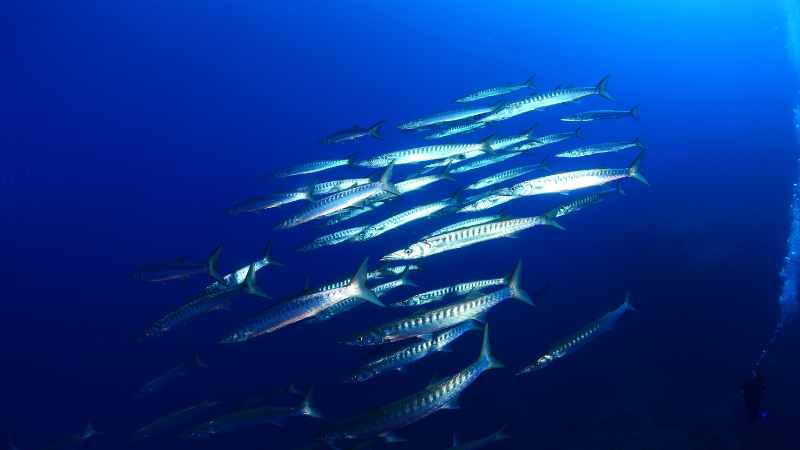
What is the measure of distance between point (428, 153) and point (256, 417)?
14.7ft

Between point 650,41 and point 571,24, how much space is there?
177 feet

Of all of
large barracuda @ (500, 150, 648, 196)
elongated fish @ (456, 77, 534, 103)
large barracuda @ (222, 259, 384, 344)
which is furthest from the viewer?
elongated fish @ (456, 77, 534, 103)

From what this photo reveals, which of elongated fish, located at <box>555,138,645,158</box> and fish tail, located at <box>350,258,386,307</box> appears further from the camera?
elongated fish, located at <box>555,138,645,158</box>

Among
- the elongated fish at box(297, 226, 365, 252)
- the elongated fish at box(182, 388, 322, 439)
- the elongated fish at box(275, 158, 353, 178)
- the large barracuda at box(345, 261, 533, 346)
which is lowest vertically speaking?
the elongated fish at box(182, 388, 322, 439)

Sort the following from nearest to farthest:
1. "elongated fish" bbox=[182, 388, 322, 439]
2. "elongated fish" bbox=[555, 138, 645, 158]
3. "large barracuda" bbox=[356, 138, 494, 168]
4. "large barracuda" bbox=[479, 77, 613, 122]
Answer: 1. "elongated fish" bbox=[182, 388, 322, 439]
2. "large barracuda" bbox=[356, 138, 494, 168]
3. "large barracuda" bbox=[479, 77, 613, 122]
4. "elongated fish" bbox=[555, 138, 645, 158]

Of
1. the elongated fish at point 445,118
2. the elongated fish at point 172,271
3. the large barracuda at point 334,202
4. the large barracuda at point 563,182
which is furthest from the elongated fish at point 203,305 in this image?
the elongated fish at point 445,118

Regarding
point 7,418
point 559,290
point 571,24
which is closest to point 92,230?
point 7,418

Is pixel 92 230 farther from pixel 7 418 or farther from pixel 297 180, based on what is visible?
pixel 7 418

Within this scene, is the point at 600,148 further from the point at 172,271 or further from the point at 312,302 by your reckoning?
the point at 172,271

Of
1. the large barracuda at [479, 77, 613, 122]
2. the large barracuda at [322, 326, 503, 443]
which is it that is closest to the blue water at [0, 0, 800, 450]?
the large barracuda at [322, 326, 503, 443]

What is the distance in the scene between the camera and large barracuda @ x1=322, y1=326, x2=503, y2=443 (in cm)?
429

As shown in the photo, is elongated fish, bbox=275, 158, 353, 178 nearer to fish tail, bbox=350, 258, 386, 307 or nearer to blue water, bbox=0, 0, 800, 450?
blue water, bbox=0, 0, 800, 450

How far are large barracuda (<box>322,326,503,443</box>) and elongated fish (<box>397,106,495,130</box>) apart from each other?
469 centimetres

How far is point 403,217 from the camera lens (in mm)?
6922
